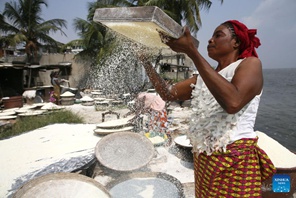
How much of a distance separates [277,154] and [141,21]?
2.19 metres

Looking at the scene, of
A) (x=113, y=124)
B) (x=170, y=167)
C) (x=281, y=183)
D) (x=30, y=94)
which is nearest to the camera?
(x=281, y=183)

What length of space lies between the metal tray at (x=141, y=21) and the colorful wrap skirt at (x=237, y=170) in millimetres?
677

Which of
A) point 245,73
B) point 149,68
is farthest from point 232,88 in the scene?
point 149,68

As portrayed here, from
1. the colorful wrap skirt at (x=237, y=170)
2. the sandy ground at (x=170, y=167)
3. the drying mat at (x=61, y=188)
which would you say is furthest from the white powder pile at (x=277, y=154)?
the drying mat at (x=61, y=188)

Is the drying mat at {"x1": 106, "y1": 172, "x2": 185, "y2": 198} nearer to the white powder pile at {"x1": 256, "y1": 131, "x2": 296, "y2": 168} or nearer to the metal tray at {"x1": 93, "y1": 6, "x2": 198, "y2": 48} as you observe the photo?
the white powder pile at {"x1": 256, "y1": 131, "x2": 296, "y2": 168}

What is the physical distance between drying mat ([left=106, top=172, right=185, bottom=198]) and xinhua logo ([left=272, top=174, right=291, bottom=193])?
952 millimetres

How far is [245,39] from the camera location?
114 centimetres

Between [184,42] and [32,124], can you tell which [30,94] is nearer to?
[32,124]

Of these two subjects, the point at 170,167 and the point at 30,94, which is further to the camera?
the point at 30,94

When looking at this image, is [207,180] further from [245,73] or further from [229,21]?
[229,21]

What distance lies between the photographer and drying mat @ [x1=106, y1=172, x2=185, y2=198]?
7.77 ft

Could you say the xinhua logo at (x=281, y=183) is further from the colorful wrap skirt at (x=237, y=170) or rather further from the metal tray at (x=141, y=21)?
the metal tray at (x=141, y=21)

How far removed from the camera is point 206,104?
1.21 m

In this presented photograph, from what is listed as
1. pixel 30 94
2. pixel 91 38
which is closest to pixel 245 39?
pixel 30 94
